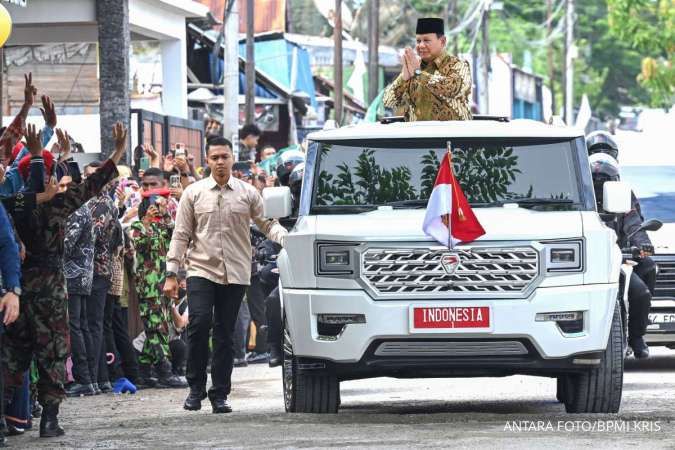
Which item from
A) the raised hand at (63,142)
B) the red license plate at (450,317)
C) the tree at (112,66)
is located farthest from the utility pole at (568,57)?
the red license plate at (450,317)

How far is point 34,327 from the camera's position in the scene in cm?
1150

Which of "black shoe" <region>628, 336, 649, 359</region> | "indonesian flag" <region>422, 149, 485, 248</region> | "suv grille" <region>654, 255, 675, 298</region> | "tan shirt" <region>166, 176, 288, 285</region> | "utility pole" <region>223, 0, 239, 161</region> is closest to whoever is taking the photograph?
"indonesian flag" <region>422, 149, 485, 248</region>

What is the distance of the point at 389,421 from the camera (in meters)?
11.8

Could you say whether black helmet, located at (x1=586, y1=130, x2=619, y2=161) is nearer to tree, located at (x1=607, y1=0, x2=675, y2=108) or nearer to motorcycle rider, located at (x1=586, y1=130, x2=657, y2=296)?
motorcycle rider, located at (x1=586, y1=130, x2=657, y2=296)

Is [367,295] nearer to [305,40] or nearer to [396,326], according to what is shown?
[396,326]

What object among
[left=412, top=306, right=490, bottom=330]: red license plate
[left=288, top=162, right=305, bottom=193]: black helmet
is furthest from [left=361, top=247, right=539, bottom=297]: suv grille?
[left=288, top=162, right=305, bottom=193]: black helmet

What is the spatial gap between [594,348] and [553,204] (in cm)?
103

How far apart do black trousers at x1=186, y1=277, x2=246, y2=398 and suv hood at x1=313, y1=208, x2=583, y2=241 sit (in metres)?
1.47

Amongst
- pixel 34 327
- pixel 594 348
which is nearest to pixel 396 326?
pixel 594 348

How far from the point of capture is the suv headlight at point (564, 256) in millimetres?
11477

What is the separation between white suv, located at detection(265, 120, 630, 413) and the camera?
11.4m

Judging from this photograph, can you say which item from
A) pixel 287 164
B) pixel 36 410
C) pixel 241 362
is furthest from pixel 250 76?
pixel 36 410

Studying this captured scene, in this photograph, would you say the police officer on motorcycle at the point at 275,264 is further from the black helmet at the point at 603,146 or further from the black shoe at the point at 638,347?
the black shoe at the point at 638,347

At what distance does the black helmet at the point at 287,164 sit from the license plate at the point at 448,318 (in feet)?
17.0
